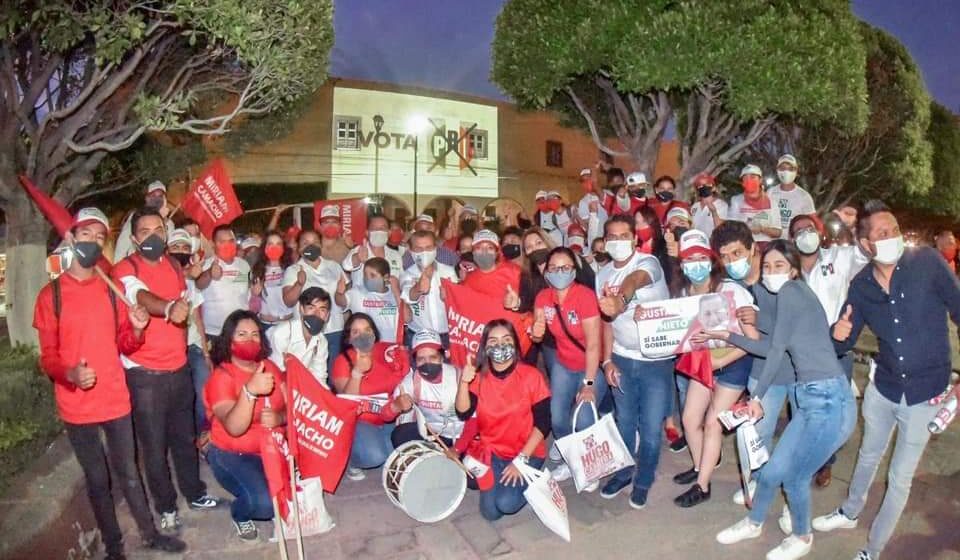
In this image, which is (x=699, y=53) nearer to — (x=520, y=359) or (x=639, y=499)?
(x=520, y=359)

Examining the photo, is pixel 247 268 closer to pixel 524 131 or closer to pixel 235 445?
pixel 235 445

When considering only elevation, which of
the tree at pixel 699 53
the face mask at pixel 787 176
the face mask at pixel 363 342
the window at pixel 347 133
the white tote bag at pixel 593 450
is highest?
the window at pixel 347 133

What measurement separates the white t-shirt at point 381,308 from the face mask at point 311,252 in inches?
24.5

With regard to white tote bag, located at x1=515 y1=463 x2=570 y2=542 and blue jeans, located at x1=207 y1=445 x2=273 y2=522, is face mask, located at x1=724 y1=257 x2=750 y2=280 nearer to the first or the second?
white tote bag, located at x1=515 y1=463 x2=570 y2=542

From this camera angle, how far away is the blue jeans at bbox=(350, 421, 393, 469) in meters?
5.61

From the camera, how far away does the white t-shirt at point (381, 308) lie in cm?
638

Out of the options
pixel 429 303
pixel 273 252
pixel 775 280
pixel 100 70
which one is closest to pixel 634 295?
pixel 775 280

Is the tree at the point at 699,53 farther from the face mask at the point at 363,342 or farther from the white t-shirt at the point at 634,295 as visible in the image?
the face mask at the point at 363,342

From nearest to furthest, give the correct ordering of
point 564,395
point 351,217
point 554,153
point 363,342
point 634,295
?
point 634,295 < point 564,395 < point 363,342 < point 351,217 < point 554,153

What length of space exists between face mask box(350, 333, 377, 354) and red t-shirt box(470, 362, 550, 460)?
3.73 feet

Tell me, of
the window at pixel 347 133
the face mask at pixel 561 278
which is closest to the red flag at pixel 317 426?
the face mask at pixel 561 278

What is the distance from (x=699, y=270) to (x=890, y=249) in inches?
44.5

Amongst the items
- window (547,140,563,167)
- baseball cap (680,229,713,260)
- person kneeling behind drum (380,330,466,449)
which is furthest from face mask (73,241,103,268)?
window (547,140,563,167)

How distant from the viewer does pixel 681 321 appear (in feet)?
14.3
